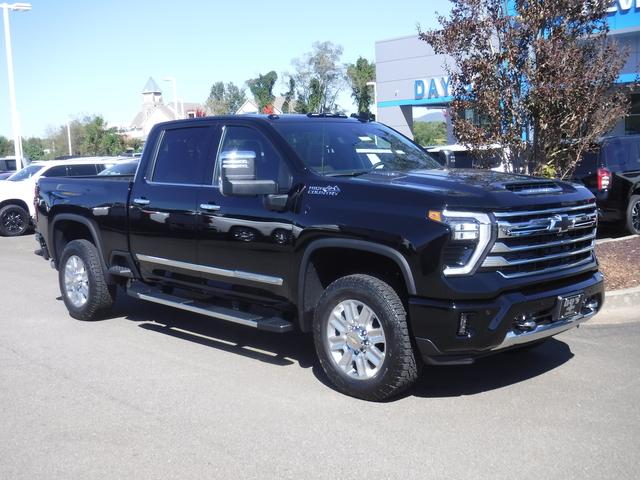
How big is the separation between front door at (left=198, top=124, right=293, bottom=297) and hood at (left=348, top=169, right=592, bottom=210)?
29.4 inches

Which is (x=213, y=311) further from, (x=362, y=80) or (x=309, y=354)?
(x=362, y=80)

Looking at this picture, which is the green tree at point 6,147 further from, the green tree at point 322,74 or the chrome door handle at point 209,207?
the chrome door handle at point 209,207

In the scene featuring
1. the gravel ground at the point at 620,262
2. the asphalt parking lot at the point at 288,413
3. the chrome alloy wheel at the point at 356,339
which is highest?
the chrome alloy wheel at the point at 356,339

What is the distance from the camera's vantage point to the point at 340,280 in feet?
17.0

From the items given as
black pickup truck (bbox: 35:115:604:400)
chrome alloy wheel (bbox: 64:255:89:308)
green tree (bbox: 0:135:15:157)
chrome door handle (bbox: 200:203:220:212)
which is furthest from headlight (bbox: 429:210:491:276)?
green tree (bbox: 0:135:15:157)

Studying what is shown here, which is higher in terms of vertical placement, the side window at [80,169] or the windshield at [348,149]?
the windshield at [348,149]

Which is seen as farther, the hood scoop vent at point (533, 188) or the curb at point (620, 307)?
the curb at point (620, 307)

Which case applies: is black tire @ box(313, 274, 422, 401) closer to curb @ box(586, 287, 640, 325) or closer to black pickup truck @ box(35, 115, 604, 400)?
black pickup truck @ box(35, 115, 604, 400)

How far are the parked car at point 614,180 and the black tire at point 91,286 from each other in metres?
7.44

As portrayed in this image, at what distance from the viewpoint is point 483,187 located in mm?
4855

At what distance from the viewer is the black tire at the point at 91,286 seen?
7.55 m

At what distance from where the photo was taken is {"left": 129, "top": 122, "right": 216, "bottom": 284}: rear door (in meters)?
6.36

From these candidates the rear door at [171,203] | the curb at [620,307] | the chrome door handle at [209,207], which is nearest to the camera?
the chrome door handle at [209,207]

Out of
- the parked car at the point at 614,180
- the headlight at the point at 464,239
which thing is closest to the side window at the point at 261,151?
the headlight at the point at 464,239
